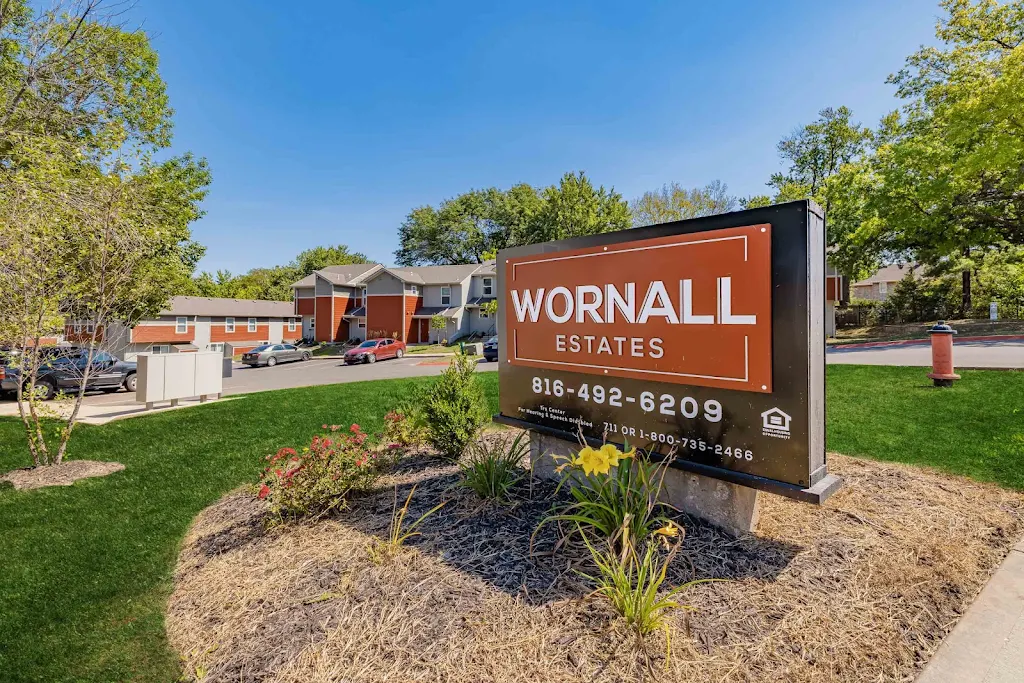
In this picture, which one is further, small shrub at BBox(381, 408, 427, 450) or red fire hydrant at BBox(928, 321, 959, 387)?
red fire hydrant at BBox(928, 321, 959, 387)

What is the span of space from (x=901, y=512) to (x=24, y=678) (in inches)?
251

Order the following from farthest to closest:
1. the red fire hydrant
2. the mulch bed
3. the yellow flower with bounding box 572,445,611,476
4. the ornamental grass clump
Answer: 1. the red fire hydrant
2. the mulch bed
3. the yellow flower with bounding box 572,445,611,476
4. the ornamental grass clump

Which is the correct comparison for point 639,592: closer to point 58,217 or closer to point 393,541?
point 393,541

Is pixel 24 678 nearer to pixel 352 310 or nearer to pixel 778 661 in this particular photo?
pixel 778 661

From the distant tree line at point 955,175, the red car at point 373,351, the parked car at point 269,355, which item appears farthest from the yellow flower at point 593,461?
the parked car at point 269,355

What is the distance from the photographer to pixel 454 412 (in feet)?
17.7

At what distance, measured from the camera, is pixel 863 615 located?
109 inches

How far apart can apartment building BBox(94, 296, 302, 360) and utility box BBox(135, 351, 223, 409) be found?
20135mm

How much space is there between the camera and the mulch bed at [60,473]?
5.97m

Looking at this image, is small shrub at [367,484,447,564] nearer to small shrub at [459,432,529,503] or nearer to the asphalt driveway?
small shrub at [459,432,529,503]

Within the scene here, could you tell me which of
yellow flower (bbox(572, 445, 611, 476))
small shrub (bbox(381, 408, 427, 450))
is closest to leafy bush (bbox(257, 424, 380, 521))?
small shrub (bbox(381, 408, 427, 450))

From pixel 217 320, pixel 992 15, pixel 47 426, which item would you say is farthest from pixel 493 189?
pixel 47 426

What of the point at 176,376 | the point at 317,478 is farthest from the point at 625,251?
Answer: the point at 176,376

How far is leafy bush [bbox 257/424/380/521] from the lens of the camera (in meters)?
4.19
